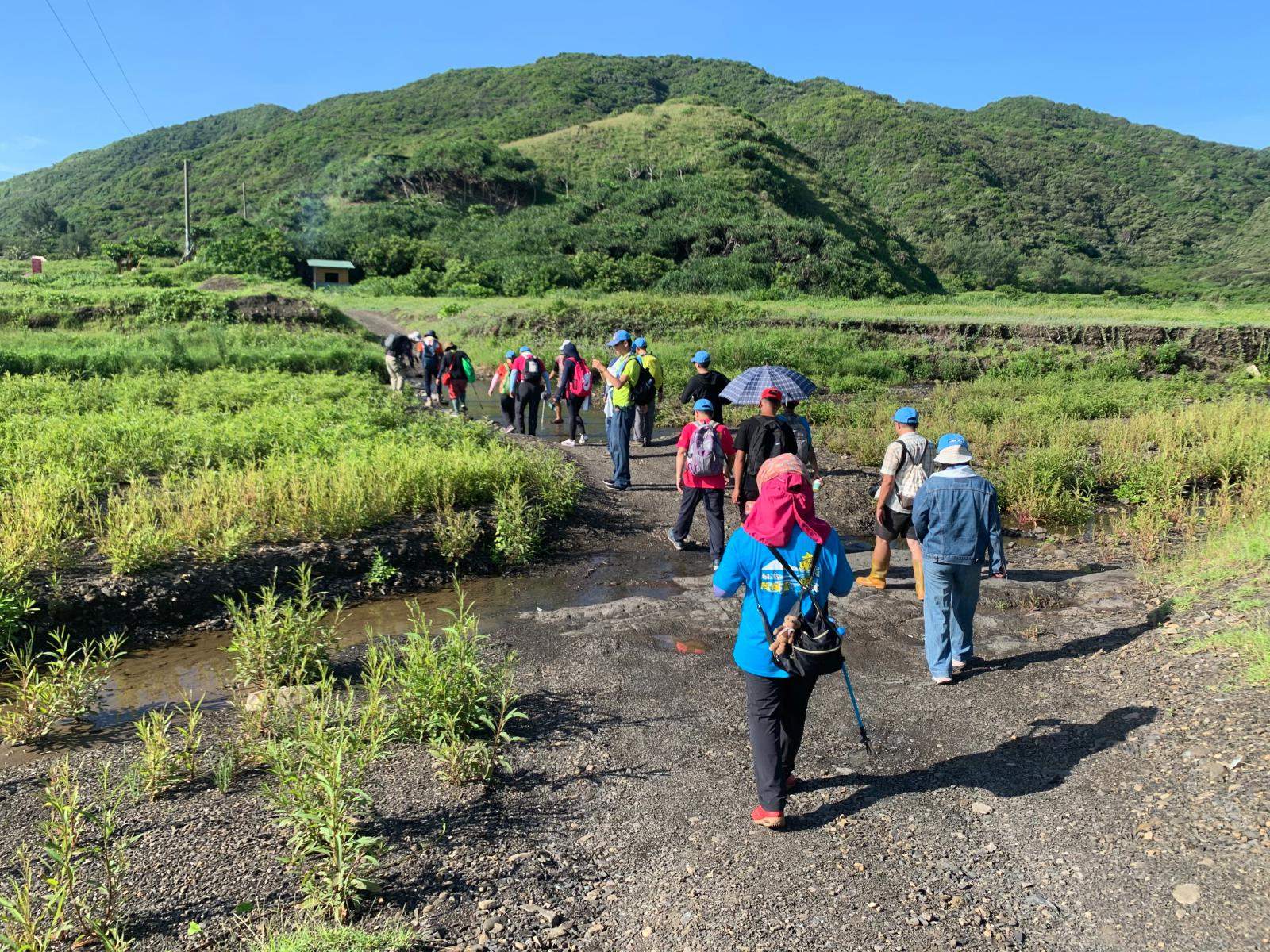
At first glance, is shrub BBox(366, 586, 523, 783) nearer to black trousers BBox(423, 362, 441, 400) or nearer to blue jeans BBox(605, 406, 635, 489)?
blue jeans BBox(605, 406, 635, 489)

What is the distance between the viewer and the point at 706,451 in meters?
7.74

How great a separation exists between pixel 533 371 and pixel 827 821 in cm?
1010

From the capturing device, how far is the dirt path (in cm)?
322

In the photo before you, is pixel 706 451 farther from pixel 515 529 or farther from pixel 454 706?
pixel 454 706

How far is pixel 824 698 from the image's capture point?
524 centimetres

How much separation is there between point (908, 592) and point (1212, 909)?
4258 mm

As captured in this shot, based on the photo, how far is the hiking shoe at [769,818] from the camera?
382cm

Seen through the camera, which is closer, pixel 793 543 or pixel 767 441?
pixel 793 543

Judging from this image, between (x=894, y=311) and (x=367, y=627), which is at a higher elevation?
(x=894, y=311)

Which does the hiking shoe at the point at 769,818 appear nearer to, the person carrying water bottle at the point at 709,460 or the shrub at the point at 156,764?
the shrub at the point at 156,764

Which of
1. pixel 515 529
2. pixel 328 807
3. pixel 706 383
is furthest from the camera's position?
pixel 706 383

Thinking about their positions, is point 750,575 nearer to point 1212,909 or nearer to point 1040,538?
point 1212,909

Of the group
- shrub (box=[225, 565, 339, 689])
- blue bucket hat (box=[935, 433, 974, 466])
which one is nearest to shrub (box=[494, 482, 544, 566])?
shrub (box=[225, 565, 339, 689])

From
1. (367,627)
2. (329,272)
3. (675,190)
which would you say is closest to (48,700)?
(367,627)
